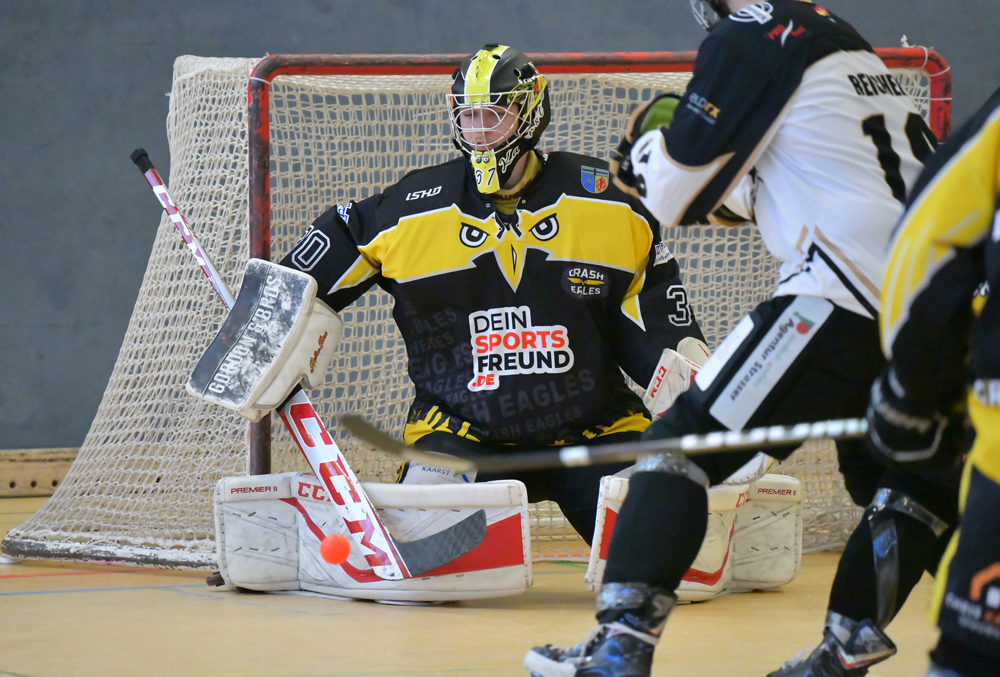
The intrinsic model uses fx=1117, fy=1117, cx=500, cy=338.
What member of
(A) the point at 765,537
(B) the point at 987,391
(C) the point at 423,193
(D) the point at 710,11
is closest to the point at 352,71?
(C) the point at 423,193

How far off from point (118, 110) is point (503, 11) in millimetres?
1942

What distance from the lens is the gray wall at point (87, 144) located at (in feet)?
17.4

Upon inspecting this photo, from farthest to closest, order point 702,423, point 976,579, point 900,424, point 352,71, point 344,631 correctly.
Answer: point 352,71
point 344,631
point 702,423
point 900,424
point 976,579

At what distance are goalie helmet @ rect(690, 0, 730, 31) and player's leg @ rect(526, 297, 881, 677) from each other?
0.53 m

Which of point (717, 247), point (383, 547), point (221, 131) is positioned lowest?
point (383, 547)

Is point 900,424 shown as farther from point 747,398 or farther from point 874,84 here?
point 874,84

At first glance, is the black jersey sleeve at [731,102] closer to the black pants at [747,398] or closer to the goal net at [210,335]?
the black pants at [747,398]

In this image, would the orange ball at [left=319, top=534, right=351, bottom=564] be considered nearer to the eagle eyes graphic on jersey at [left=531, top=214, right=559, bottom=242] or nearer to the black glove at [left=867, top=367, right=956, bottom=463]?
the eagle eyes graphic on jersey at [left=531, top=214, right=559, bottom=242]

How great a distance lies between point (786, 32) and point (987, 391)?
764mm

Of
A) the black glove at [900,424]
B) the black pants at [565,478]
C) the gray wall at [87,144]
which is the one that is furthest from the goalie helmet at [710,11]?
the gray wall at [87,144]

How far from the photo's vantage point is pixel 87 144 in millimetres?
5355

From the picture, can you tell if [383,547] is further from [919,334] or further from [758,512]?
[919,334]

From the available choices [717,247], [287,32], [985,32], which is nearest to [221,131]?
[717,247]

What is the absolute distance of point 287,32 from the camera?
17.9ft
